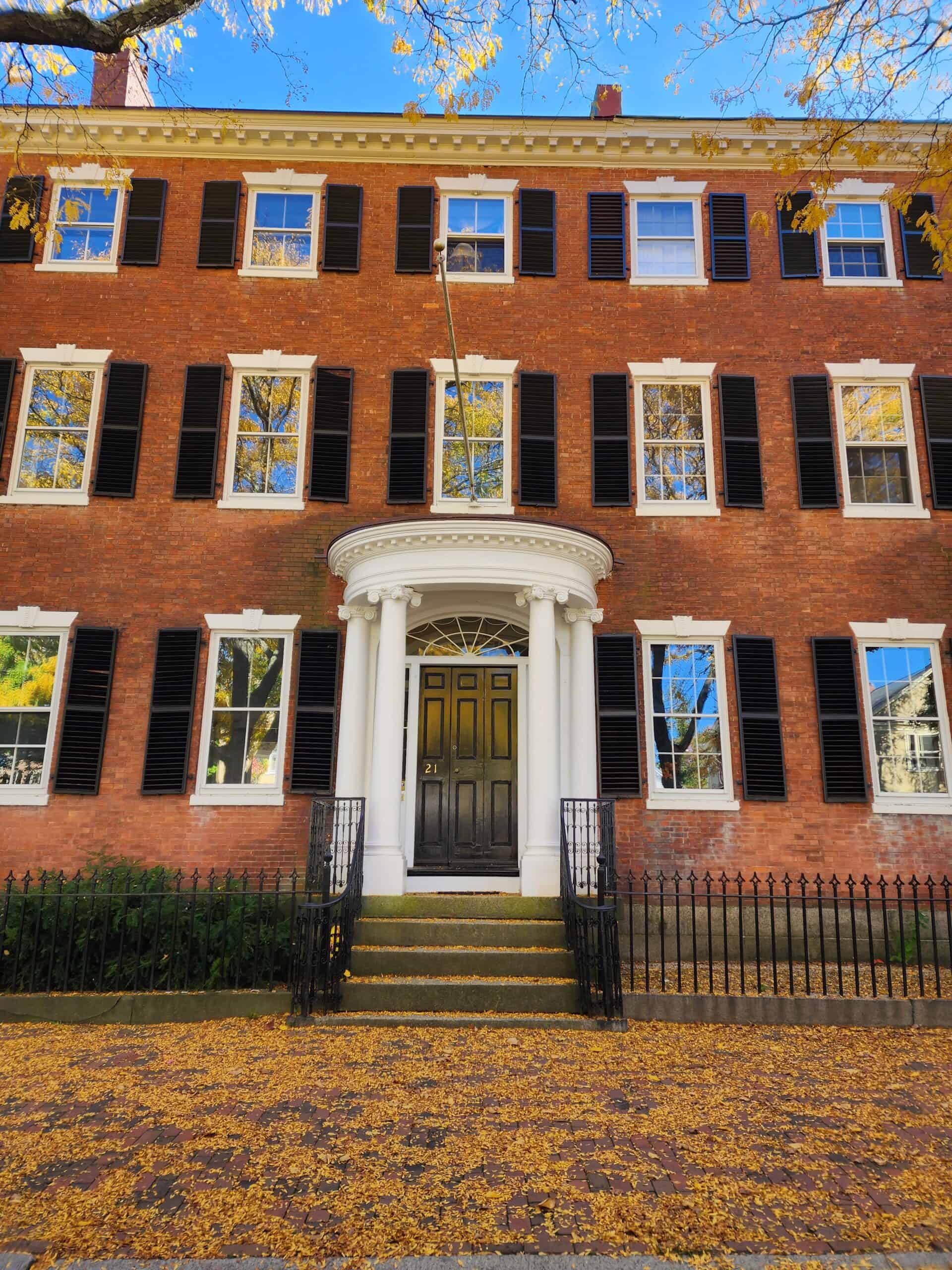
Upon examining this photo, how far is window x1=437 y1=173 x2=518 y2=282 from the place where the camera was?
12.4 m

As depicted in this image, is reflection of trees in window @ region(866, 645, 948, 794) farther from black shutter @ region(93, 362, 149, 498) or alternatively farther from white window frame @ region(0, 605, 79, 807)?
white window frame @ region(0, 605, 79, 807)

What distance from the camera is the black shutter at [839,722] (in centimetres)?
1065

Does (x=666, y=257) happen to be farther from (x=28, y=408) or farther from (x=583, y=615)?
(x=28, y=408)

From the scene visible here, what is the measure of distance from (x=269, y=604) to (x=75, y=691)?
270 cm

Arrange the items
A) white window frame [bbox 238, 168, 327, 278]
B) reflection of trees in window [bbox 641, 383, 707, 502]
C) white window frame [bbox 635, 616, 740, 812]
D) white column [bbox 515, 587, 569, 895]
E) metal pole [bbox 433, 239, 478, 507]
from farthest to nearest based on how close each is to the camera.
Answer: white window frame [bbox 238, 168, 327, 278]
reflection of trees in window [bbox 641, 383, 707, 502]
white window frame [bbox 635, 616, 740, 812]
white column [bbox 515, 587, 569, 895]
metal pole [bbox 433, 239, 478, 507]

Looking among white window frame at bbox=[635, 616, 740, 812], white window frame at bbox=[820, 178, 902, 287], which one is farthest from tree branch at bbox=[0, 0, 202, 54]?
white window frame at bbox=[820, 178, 902, 287]

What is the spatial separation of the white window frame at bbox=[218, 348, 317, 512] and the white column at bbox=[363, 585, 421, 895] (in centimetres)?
284

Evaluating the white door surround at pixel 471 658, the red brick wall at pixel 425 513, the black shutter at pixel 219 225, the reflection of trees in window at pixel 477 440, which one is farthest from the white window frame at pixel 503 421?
the black shutter at pixel 219 225

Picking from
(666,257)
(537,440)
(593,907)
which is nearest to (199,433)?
(537,440)

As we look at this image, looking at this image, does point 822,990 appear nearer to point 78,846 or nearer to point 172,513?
point 78,846

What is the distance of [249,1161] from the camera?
4.41 meters

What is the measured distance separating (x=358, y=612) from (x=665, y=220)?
772cm

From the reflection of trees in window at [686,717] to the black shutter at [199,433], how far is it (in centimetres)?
659

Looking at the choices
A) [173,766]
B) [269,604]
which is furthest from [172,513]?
[173,766]
